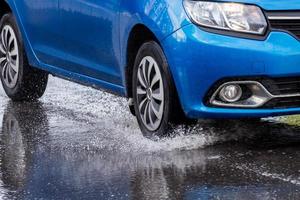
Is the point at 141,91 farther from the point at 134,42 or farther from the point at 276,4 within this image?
the point at 276,4

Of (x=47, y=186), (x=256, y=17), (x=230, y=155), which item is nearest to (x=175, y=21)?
(x=256, y=17)

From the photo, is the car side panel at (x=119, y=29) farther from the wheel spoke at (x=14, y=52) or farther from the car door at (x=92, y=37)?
the wheel spoke at (x=14, y=52)

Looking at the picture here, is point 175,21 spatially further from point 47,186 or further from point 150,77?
point 47,186

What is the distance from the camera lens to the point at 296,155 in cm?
546

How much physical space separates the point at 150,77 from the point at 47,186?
52.7 inches

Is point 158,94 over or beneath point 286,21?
beneath

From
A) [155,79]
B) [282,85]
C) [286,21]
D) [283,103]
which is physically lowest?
[283,103]

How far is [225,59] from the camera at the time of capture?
5.31 metres

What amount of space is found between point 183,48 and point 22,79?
307 cm

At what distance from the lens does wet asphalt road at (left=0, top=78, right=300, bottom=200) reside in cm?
475

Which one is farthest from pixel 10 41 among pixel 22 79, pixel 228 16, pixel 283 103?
pixel 283 103

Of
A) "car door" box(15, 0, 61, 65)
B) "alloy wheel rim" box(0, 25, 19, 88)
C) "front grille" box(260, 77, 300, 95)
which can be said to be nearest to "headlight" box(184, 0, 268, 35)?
"front grille" box(260, 77, 300, 95)

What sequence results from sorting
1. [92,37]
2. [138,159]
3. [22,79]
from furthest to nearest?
[22,79] < [92,37] < [138,159]

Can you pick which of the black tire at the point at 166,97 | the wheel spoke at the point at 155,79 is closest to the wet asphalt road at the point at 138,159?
the black tire at the point at 166,97
